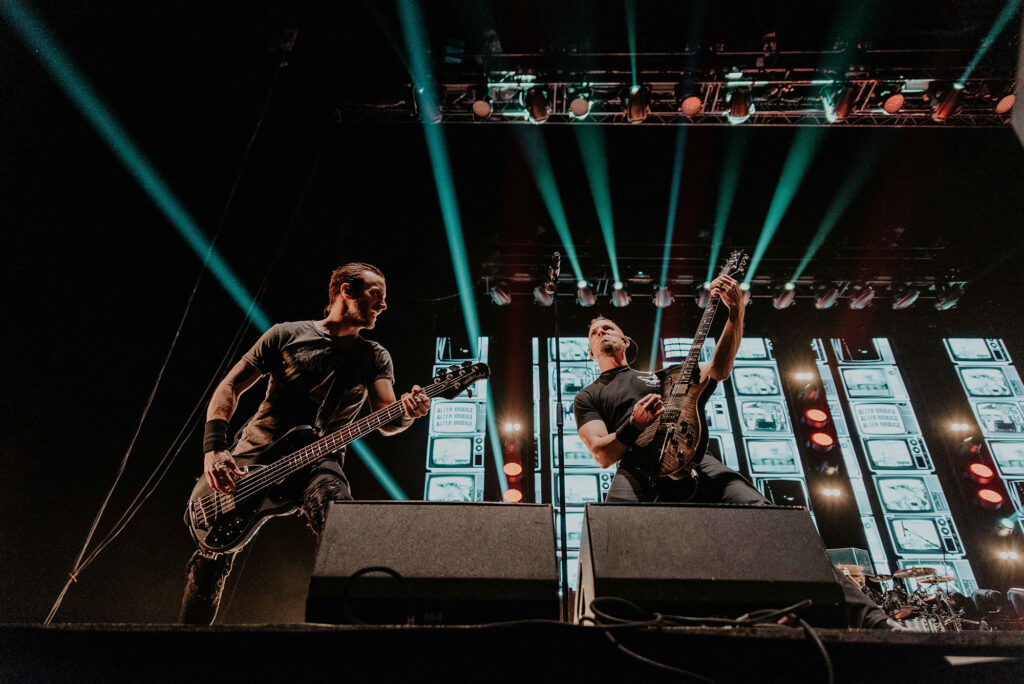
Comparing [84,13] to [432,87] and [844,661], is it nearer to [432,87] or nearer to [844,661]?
[432,87]

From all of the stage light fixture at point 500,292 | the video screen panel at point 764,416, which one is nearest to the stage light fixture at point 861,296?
the video screen panel at point 764,416

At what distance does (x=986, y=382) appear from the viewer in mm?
7422

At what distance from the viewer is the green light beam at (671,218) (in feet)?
22.1

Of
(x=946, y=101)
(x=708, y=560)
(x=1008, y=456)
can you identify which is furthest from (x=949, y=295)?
(x=708, y=560)

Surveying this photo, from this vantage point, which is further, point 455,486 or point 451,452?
point 451,452

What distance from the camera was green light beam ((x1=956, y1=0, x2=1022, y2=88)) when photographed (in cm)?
509

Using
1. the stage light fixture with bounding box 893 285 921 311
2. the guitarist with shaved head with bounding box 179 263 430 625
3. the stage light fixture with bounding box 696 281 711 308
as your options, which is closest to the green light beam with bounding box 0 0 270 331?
the guitarist with shaved head with bounding box 179 263 430 625

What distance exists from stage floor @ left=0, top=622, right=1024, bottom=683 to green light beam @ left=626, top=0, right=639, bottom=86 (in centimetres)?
572

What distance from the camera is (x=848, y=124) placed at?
5688 mm

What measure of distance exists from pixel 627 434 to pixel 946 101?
5.66m

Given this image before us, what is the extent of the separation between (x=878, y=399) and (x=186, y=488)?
8933mm

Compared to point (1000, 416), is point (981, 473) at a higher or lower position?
lower

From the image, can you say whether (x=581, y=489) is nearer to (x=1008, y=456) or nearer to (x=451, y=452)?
(x=451, y=452)

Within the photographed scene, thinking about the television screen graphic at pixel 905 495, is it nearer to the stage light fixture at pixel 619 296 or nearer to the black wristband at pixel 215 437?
the stage light fixture at pixel 619 296
